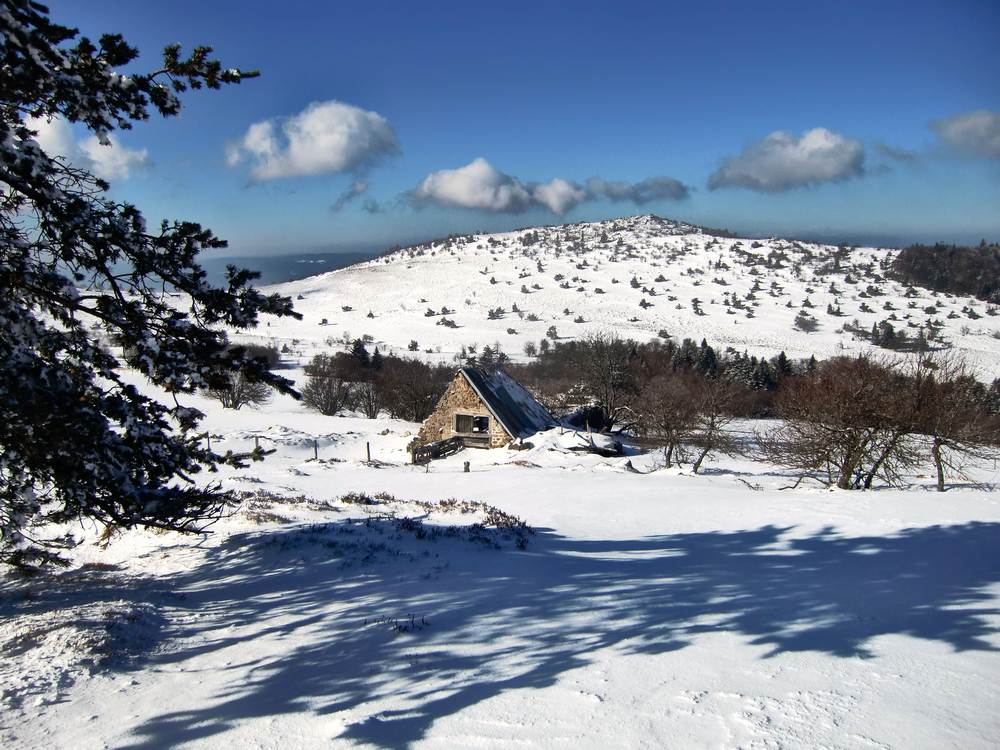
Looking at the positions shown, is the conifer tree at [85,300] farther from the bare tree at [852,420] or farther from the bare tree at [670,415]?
the bare tree at [670,415]

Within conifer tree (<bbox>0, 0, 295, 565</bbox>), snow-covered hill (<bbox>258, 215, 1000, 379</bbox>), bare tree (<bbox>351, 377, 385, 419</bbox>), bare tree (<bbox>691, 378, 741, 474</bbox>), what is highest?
snow-covered hill (<bbox>258, 215, 1000, 379</bbox>)

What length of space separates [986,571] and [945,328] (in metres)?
87.0

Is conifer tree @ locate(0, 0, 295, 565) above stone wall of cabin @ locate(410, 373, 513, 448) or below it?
above

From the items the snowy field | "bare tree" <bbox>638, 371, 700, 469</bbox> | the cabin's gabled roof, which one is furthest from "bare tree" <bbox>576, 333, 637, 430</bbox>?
the snowy field

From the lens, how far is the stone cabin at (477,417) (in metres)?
30.6

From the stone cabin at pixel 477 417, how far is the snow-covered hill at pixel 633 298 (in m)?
32.3

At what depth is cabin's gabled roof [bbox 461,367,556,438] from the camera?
101ft

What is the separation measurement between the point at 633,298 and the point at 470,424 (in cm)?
6871

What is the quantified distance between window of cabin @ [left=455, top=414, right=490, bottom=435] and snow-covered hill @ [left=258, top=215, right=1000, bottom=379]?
32.9m

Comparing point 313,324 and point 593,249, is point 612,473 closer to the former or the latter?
point 313,324

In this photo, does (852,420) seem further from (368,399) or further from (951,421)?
(368,399)

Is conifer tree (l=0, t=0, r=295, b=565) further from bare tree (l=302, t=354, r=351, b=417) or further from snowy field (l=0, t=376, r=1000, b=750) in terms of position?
bare tree (l=302, t=354, r=351, b=417)

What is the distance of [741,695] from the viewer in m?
4.36

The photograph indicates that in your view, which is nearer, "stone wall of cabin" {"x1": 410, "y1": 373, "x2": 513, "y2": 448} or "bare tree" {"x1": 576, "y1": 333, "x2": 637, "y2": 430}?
"stone wall of cabin" {"x1": 410, "y1": 373, "x2": 513, "y2": 448}
